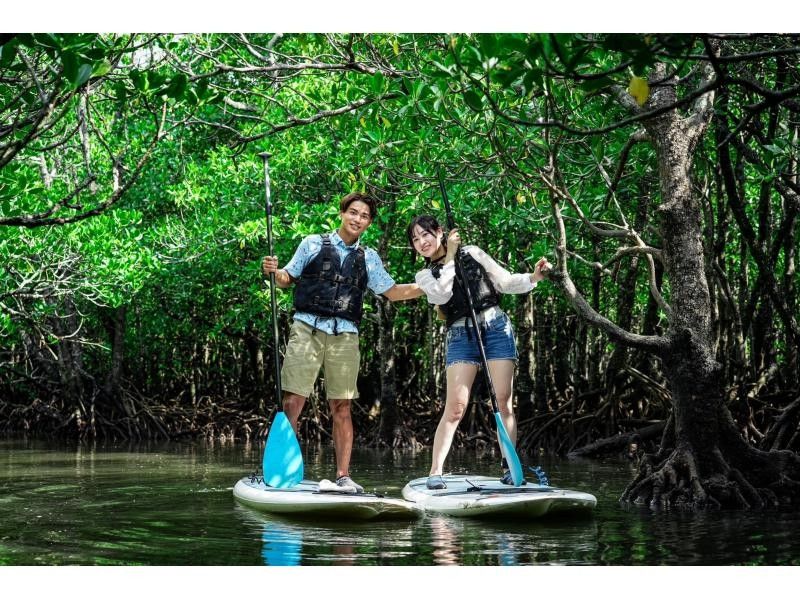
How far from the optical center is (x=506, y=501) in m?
4.78

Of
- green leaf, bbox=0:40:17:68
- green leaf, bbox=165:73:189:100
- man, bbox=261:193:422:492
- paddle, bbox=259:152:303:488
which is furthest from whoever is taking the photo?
paddle, bbox=259:152:303:488

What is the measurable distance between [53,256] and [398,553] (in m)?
7.61

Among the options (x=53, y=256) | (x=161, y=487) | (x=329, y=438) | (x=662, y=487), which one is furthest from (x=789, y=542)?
(x=329, y=438)

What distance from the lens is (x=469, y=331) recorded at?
5.41m

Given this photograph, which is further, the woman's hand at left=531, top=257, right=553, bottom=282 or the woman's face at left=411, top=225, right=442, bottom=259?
the woman's face at left=411, top=225, right=442, bottom=259

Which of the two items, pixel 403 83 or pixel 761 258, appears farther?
pixel 761 258

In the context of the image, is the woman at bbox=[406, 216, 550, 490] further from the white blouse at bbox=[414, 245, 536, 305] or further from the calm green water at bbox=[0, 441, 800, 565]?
the calm green water at bbox=[0, 441, 800, 565]

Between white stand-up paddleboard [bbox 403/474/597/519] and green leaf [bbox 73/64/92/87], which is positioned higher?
green leaf [bbox 73/64/92/87]

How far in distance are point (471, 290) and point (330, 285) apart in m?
0.72

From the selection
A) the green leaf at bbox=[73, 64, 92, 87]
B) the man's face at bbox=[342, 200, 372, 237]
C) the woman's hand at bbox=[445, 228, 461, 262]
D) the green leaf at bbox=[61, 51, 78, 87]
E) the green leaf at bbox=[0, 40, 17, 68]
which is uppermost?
the green leaf at bbox=[0, 40, 17, 68]

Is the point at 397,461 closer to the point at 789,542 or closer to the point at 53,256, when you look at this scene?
the point at 53,256

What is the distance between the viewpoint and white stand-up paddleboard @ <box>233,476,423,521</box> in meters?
4.79

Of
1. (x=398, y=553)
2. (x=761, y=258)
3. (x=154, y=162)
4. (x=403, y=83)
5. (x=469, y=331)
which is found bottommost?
(x=398, y=553)

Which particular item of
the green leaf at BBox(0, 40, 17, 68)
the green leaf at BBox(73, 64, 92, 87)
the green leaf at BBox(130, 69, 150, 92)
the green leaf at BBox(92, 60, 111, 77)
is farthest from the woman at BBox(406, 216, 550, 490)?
the green leaf at BBox(73, 64, 92, 87)
